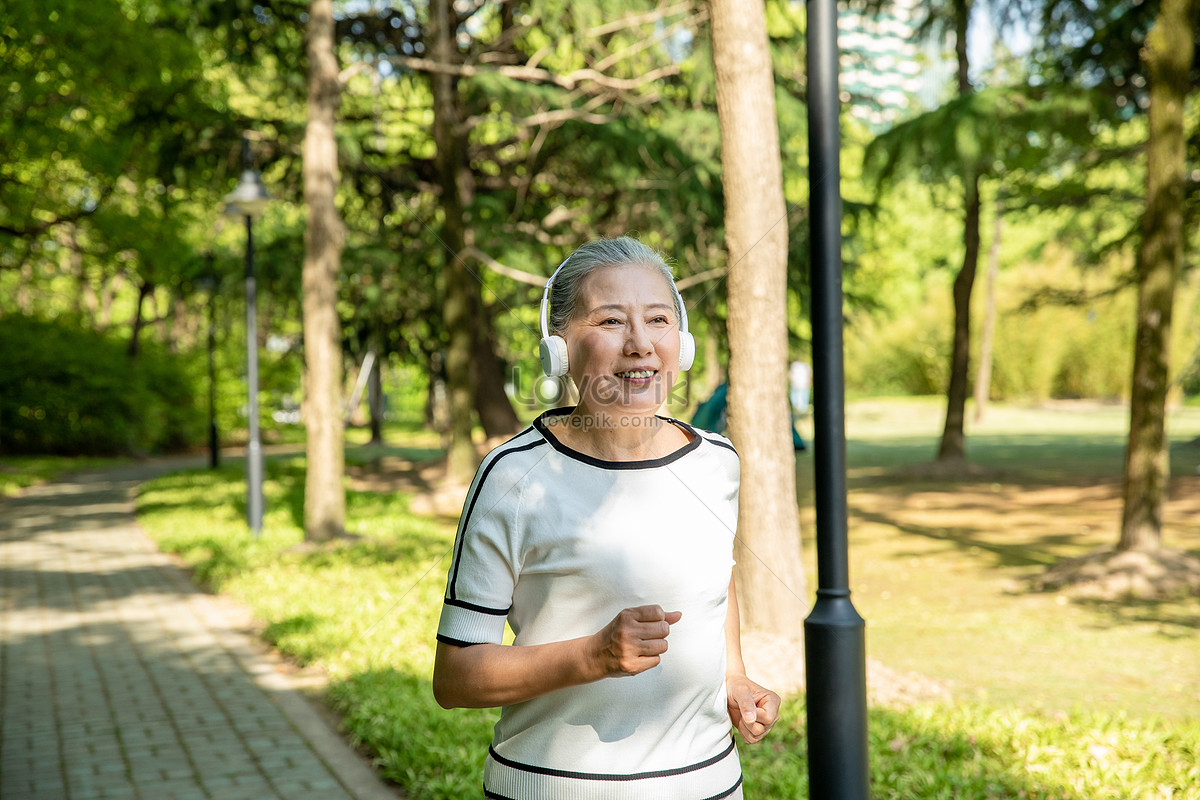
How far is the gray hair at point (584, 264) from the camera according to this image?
196 cm

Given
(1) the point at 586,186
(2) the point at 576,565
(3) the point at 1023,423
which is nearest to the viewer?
(2) the point at 576,565

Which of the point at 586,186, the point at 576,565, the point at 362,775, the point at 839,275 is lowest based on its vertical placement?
the point at 362,775

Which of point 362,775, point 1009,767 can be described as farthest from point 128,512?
point 1009,767

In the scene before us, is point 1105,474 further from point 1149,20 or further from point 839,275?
point 839,275

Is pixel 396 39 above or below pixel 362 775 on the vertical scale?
above

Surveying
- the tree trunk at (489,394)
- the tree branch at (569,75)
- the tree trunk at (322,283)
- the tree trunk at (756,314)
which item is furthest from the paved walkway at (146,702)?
the tree trunk at (489,394)

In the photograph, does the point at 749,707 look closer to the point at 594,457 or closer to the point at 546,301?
the point at 594,457

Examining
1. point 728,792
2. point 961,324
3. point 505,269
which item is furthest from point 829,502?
point 961,324

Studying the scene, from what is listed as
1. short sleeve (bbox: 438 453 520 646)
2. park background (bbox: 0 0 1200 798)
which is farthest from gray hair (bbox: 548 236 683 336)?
park background (bbox: 0 0 1200 798)

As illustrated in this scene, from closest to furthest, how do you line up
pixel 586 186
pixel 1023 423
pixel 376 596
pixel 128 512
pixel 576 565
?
pixel 576 565 → pixel 376 596 → pixel 128 512 → pixel 586 186 → pixel 1023 423

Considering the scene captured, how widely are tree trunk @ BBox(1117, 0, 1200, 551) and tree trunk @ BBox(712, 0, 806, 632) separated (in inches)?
162

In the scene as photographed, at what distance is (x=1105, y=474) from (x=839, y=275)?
17195 mm

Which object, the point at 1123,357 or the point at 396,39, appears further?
the point at 1123,357

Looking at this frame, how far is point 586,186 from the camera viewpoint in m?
17.3
